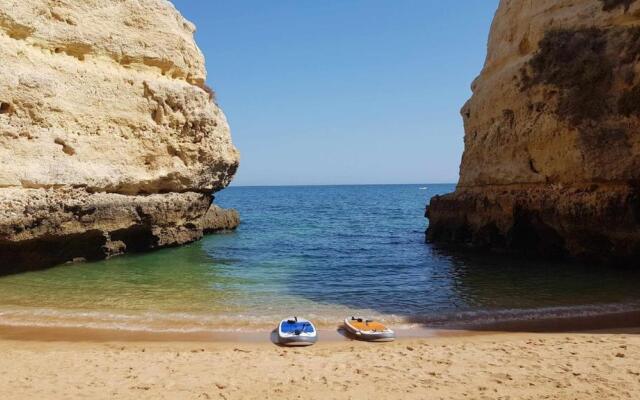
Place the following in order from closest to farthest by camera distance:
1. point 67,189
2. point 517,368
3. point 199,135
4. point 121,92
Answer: point 517,368 < point 67,189 < point 121,92 < point 199,135

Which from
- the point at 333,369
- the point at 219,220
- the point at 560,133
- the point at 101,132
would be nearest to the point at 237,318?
the point at 333,369

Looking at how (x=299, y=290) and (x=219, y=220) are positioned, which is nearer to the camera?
(x=299, y=290)

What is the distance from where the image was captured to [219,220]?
29531mm

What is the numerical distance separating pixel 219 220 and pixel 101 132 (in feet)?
42.3

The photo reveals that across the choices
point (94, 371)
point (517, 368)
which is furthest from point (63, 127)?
point (517, 368)

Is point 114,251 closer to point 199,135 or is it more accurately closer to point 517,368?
point 199,135

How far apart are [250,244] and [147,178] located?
6286 millimetres

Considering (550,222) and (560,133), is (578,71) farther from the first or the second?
(550,222)

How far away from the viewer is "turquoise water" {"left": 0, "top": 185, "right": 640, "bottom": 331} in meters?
10.0

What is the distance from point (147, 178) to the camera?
1897cm

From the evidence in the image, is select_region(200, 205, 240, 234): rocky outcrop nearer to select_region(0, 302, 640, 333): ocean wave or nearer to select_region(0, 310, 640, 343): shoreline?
select_region(0, 302, 640, 333): ocean wave

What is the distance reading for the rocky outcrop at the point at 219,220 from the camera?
93.2 feet

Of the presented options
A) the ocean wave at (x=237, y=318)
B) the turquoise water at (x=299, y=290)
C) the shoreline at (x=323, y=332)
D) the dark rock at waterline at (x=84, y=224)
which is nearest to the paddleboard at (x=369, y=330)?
the shoreline at (x=323, y=332)

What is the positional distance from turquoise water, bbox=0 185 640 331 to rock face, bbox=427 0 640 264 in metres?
1.55
